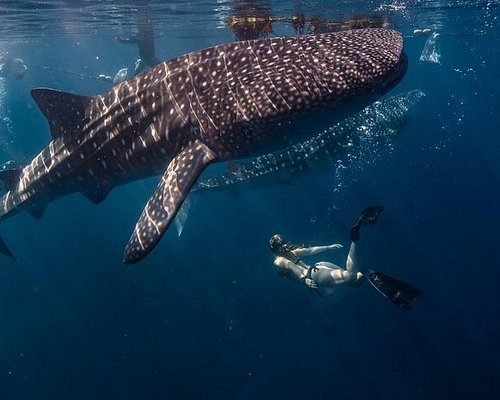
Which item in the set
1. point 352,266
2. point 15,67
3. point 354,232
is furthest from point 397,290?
point 15,67

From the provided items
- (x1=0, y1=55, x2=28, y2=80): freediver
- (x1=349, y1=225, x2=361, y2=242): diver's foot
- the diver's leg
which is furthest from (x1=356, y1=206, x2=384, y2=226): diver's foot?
(x1=0, y1=55, x2=28, y2=80): freediver

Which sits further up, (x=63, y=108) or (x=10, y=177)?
(x=63, y=108)

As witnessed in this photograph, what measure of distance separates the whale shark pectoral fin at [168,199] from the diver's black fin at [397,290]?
3.15m

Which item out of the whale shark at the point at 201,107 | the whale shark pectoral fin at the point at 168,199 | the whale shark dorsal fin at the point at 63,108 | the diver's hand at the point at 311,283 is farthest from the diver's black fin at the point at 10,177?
the diver's hand at the point at 311,283

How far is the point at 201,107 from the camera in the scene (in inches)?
206

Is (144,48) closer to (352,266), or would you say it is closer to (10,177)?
(10,177)

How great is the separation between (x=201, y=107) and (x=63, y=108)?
2.31 metres

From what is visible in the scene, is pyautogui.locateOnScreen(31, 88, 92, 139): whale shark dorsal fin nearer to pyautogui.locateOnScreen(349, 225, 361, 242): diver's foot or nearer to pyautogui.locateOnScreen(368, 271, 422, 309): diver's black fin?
pyautogui.locateOnScreen(349, 225, 361, 242): diver's foot

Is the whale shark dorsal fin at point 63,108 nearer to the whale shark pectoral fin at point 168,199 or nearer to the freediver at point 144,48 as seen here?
the whale shark pectoral fin at point 168,199

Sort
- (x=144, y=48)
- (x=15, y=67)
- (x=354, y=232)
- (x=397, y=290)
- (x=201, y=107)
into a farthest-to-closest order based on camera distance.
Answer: (x=15, y=67), (x=144, y=48), (x=354, y=232), (x=397, y=290), (x=201, y=107)

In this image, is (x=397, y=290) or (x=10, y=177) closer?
(x=397, y=290)

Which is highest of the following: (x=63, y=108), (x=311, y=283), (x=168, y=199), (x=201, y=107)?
(x=201, y=107)

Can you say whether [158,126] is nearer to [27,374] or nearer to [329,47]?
[329,47]

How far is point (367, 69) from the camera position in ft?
14.2
